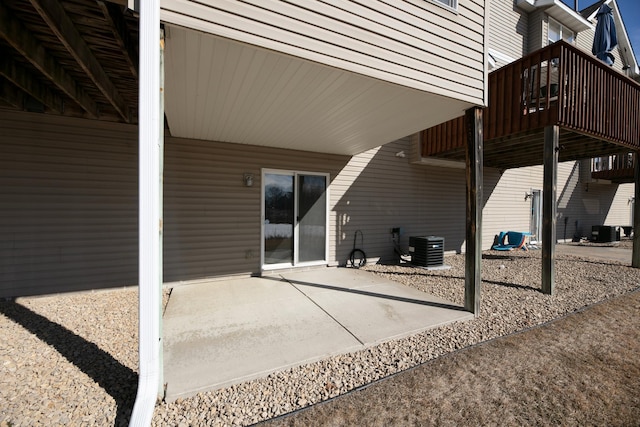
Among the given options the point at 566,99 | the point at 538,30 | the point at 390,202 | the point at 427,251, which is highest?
the point at 538,30

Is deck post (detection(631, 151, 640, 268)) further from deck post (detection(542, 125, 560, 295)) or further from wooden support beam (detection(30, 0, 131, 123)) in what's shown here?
wooden support beam (detection(30, 0, 131, 123))

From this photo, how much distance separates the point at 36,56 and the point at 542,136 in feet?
24.7

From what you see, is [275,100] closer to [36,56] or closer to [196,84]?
[196,84]

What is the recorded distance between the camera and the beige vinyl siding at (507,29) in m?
8.70

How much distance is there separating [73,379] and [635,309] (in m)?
6.67

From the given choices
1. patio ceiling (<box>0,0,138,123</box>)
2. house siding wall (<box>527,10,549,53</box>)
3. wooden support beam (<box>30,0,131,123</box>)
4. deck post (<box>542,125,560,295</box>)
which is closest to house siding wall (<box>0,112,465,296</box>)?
patio ceiling (<box>0,0,138,123</box>)

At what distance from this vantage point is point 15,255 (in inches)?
152

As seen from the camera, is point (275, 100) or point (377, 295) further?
point (377, 295)

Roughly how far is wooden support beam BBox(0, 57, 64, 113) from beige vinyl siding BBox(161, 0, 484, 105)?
228 centimetres

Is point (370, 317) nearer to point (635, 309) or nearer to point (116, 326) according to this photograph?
point (116, 326)

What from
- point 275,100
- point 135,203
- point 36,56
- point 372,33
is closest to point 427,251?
point 275,100

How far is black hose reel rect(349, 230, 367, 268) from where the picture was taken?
20.8 ft

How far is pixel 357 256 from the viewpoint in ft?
21.2

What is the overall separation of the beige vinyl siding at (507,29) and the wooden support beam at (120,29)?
995cm
